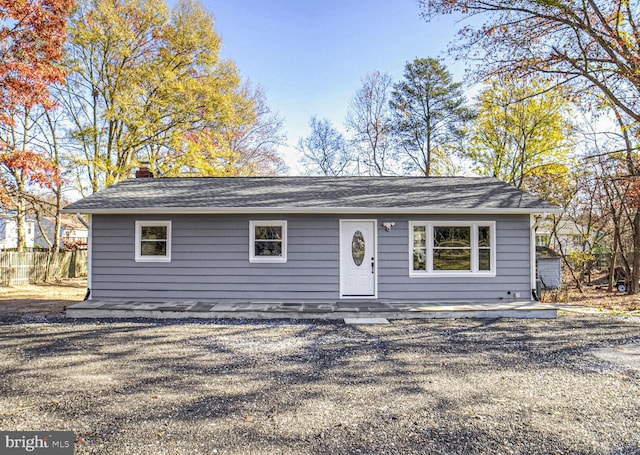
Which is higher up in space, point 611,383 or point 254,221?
point 254,221

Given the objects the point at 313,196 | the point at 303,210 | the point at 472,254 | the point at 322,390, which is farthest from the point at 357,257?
the point at 322,390

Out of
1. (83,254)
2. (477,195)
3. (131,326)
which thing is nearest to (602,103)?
(477,195)

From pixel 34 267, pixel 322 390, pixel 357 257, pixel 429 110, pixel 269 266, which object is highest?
pixel 429 110

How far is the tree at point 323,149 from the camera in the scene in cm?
2330

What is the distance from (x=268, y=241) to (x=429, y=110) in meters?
14.0

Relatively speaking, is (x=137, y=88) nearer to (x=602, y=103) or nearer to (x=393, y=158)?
(x=393, y=158)

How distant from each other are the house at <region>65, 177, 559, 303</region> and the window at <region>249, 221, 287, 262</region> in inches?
0.9

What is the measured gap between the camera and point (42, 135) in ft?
54.0

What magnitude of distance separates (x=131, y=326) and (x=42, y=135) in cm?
1434

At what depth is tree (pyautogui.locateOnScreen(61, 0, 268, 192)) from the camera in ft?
46.7

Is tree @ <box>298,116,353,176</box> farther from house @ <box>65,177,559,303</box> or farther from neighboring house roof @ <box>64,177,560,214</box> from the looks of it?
house @ <box>65,177,559,303</box>

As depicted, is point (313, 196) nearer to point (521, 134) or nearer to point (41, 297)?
point (41, 297)

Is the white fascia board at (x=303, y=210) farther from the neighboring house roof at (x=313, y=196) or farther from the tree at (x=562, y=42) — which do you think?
the tree at (x=562, y=42)

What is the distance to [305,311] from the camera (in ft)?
24.6
